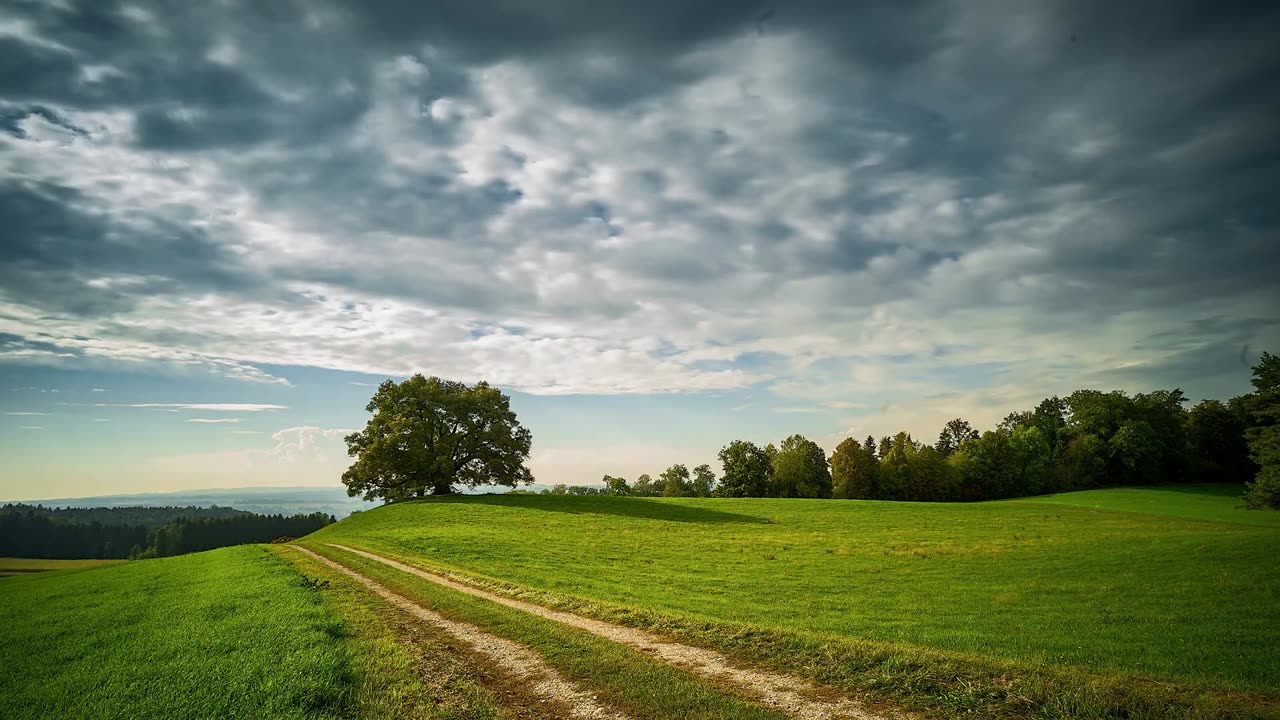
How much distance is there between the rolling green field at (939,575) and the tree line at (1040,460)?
3438cm

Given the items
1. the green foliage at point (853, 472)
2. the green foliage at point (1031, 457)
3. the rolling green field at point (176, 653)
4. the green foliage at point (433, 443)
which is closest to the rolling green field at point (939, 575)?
the rolling green field at point (176, 653)

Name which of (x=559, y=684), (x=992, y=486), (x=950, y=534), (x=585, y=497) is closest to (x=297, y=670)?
(x=559, y=684)

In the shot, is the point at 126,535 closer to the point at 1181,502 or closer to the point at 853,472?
the point at 853,472

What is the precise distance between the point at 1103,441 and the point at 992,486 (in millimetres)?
17298

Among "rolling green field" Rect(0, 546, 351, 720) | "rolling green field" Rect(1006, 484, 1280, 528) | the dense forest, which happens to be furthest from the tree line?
the dense forest

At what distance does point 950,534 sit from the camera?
35844 mm

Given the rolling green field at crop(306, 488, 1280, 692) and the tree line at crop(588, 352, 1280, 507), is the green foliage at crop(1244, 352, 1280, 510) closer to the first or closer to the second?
the rolling green field at crop(306, 488, 1280, 692)

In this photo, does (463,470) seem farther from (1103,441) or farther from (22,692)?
(1103,441)

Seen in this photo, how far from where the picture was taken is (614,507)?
5503 cm

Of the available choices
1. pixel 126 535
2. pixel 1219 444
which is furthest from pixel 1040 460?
pixel 126 535

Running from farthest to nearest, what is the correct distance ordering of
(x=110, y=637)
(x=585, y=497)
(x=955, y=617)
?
1. (x=585, y=497)
2. (x=955, y=617)
3. (x=110, y=637)

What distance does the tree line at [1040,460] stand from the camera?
79375mm

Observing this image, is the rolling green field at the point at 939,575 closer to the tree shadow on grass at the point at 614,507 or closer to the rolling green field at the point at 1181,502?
the rolling green field at the point at 1181,502

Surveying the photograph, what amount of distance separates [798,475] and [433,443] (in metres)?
54.5
